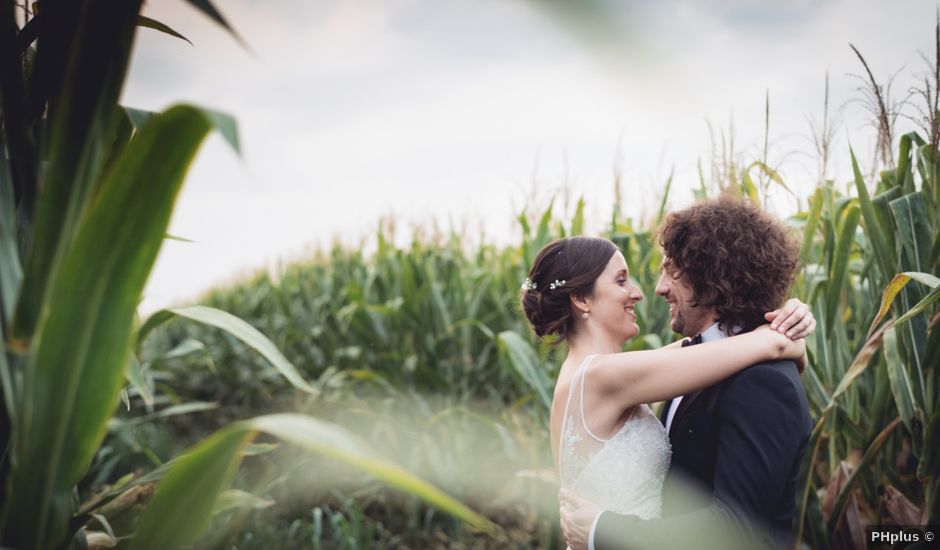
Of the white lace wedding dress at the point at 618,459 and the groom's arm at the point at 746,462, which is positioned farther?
the white lace wedding dress at the point at 618,459

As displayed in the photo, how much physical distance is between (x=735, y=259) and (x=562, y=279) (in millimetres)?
515

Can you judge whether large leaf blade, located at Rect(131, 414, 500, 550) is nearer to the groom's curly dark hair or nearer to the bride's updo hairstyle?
the groom's curly dark hair

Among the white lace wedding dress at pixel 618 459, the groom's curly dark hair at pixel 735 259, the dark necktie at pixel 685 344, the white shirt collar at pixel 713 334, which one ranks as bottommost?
the white lace wedding dress at pixel 618 459

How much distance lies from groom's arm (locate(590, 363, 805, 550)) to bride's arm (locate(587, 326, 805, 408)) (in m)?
0.04

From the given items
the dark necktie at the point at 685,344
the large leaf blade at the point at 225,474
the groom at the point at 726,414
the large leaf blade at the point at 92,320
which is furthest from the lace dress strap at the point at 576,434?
the large leaf blade at the point at 92,320

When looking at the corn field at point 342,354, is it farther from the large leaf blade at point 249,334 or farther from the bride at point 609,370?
the bride at point 609,370

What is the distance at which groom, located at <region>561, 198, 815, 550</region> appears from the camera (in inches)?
54.2

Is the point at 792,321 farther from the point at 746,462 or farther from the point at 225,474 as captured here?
the point at 225,474

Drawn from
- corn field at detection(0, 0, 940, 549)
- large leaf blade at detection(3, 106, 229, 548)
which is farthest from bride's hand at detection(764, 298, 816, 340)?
large leaf blade at detection(3, 106, 229, 548)

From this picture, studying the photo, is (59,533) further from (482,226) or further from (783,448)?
(482,226)

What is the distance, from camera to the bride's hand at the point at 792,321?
4.96ft

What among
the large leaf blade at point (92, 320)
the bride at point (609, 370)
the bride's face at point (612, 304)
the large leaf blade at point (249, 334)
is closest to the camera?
the large leaf blade at point (92, 320)

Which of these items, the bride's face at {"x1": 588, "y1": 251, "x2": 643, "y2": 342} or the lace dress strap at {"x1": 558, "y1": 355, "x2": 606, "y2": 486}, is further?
the bride's face at {"x1": 588, "y1": 251, "x2": 643, "y2": 342}

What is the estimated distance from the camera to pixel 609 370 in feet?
5.28
